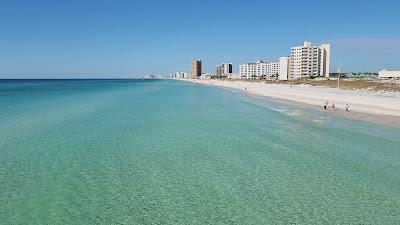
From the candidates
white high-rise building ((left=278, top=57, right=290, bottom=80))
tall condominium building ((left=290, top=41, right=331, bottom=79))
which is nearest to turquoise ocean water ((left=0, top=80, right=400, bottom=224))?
tall condominium building ((left=290, top=41, right=331, bottom=79))

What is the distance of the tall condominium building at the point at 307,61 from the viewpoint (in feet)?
471

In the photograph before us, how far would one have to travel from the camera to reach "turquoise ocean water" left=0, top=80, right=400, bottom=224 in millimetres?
9047

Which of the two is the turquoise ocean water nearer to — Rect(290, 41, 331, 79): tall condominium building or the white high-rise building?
Rect(290, 41, 331, 79): tall condominium building

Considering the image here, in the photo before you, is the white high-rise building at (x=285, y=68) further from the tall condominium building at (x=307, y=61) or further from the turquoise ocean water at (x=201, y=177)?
the turquoise ocean water at (x=201, y=177)

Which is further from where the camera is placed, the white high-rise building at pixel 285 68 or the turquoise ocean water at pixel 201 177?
the white high-rise building at pixel 285 68

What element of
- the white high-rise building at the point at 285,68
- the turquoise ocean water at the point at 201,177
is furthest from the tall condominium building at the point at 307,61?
the turquoise ocean water at the point at 201,177

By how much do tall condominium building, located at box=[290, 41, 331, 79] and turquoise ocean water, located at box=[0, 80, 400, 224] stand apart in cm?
12811

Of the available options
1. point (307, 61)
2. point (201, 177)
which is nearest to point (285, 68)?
point (307, 61)

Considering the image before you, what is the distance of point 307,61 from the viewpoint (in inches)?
5684

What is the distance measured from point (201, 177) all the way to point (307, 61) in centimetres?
14212

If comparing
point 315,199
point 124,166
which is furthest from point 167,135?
point 315,199

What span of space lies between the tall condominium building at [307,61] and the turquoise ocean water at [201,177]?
128111 millimetres

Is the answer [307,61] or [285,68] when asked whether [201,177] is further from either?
[285,68]

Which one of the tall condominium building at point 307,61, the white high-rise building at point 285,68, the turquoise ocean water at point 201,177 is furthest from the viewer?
the white high-rise building at point 285,68
